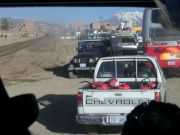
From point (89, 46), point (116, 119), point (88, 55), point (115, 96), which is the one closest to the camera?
point (116, 119)

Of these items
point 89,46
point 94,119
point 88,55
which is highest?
point 94,119

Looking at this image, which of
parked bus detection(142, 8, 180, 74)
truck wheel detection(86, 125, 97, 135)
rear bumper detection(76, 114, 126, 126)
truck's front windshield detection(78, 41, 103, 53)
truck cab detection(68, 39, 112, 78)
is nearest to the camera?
rear bumper detection(76, 114, 126, 126)

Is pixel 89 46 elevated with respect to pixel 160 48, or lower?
lower

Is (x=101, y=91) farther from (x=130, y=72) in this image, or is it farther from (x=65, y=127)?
(x=130, y=72)

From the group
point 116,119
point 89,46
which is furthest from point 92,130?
point 89,46

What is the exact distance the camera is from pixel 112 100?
10.0 metres

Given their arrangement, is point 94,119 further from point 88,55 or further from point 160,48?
point 88,55

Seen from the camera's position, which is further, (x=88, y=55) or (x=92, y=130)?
(x=88, y=55)

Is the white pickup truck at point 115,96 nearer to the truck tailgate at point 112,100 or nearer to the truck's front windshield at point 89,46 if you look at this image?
the truck tailgate at point 112,100

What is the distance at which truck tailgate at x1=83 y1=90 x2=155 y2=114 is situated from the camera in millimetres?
9672

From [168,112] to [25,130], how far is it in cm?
39

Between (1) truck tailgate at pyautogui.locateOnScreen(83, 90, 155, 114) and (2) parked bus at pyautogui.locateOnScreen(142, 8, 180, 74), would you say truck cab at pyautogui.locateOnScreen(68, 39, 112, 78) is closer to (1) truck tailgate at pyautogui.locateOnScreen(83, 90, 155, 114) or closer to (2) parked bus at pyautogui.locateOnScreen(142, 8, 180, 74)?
(2) parked bus at pyautogui.locateOnScreen(142, 8, 180, 74)

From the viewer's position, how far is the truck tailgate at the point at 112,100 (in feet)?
31.7

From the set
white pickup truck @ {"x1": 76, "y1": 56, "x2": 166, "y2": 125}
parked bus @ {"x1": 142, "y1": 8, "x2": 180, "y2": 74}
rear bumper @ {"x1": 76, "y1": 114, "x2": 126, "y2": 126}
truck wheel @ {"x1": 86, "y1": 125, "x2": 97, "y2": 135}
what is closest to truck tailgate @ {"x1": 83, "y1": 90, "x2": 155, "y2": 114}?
white pickup truck @ {"x1": 76, "y1": 56, "x2": 166, "y2": 125}
